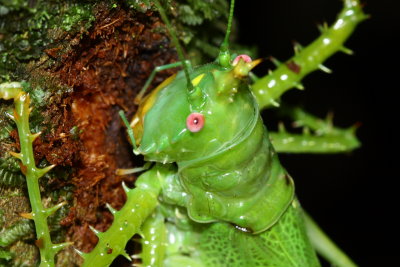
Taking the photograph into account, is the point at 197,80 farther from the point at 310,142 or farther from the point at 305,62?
the point at 310,142

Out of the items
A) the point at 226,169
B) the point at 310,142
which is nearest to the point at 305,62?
the point at 310,142

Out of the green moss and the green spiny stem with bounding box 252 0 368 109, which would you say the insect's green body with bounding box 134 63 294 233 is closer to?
the green moss

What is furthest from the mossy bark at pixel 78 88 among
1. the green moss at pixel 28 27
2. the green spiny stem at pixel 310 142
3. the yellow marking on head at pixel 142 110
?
the green spiny stem at pixel 310 142

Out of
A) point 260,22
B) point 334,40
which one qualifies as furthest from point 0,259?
point 260,22

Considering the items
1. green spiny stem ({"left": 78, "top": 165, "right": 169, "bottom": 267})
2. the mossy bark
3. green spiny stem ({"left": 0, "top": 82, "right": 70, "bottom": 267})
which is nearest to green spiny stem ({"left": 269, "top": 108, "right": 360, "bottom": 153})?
the mossy bark

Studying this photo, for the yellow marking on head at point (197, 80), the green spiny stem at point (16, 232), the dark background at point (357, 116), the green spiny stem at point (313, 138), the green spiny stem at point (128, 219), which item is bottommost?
the dark background at point (357, 116)

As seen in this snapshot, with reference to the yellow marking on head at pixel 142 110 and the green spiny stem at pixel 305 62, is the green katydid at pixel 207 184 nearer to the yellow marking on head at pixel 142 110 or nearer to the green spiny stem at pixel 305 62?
the yellow marking on head at pixel 142 110
